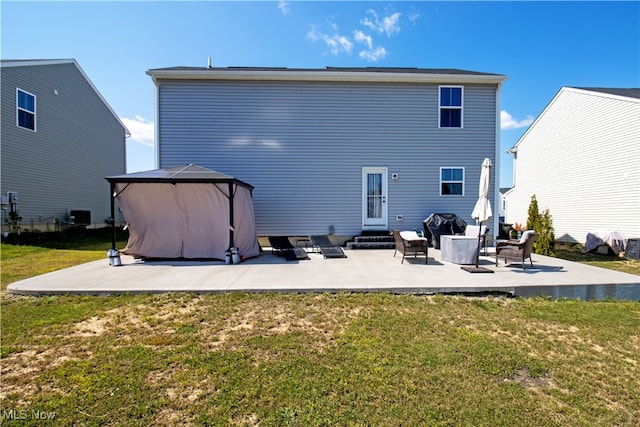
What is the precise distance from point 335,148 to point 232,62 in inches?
226

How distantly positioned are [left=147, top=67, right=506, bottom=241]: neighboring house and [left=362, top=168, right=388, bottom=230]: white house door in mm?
35

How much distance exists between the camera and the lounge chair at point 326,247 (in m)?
7.36

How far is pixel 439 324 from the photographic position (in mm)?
3500

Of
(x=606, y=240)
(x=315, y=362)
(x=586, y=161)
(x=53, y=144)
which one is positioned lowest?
(x=315, y=362)

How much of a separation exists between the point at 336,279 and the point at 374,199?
486cm

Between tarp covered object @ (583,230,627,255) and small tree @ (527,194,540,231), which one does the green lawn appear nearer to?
small tree @ (527,194,540,231)

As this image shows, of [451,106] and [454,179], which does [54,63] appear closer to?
[451,106]

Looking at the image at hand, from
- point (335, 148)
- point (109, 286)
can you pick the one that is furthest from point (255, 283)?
point (335, 148)

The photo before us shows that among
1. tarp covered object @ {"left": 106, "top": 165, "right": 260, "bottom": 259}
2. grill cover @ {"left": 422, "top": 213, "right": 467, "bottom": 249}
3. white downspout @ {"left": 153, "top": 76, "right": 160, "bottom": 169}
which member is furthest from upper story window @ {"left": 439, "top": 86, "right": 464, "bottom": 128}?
white downspout @ {"left": 153, "top": 76, "right": 160, "bottom": 169}

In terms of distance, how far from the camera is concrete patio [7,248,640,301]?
180 inches

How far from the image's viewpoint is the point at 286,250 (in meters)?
7.65

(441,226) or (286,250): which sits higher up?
(441,226)

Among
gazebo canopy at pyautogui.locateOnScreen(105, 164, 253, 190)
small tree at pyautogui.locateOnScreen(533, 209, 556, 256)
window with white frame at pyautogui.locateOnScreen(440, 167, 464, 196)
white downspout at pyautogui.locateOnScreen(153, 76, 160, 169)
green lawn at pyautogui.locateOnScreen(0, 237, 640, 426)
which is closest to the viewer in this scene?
green lawn at pyautogui.locateOnScreen(0, 237, 640, 426)

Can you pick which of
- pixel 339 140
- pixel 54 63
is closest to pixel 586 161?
pixel 339 140
